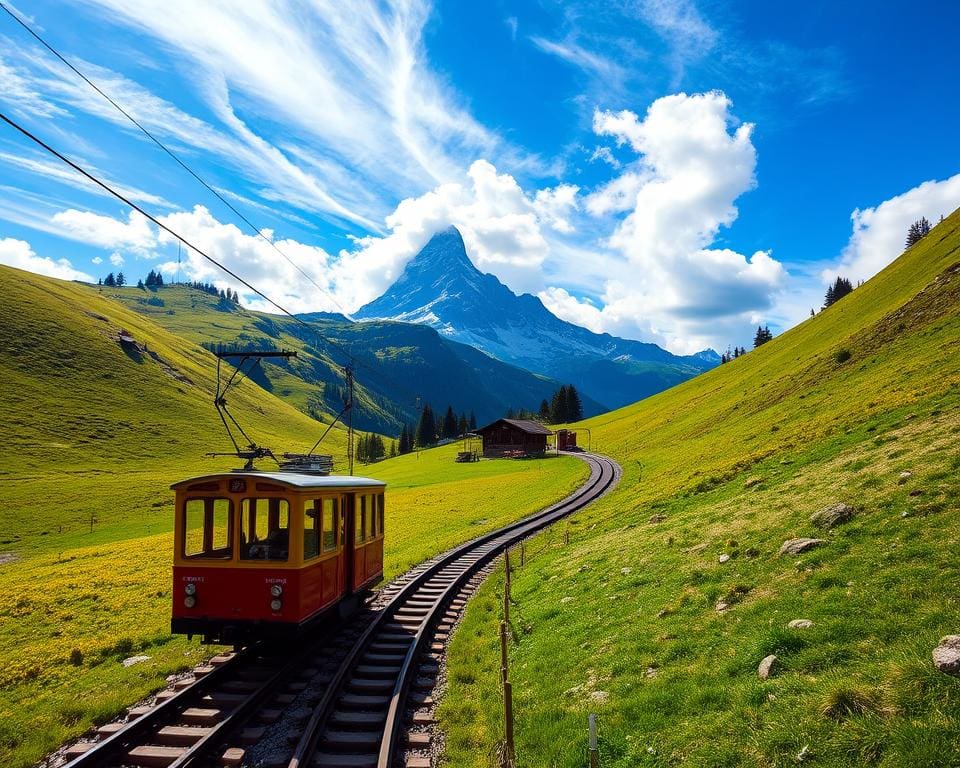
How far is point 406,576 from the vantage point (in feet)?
75.4

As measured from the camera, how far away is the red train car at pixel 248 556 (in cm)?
1249

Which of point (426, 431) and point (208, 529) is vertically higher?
point (426, 431)

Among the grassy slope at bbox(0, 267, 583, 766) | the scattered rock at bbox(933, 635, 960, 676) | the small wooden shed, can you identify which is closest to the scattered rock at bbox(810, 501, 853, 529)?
the scattered rock at bbox(933, 635, 960, 676)

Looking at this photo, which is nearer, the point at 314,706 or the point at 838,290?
the point at 314,706

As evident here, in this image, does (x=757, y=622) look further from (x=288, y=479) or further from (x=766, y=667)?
(x=288, y=479)

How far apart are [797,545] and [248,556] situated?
12.2m

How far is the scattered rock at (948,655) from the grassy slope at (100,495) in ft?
43.9

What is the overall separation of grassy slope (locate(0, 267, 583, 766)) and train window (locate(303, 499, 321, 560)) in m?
4.10

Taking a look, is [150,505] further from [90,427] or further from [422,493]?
[90,427]

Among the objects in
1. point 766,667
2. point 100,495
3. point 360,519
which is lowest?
point 766,667

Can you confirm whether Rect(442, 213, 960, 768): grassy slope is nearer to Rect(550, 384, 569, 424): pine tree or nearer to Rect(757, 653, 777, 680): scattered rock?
Rect(757, 653, 777, 680): scattered rock

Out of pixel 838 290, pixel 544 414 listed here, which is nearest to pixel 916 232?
pixel 838 290

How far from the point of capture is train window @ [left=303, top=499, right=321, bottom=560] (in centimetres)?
1329

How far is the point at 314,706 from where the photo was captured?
11055 millimetres
